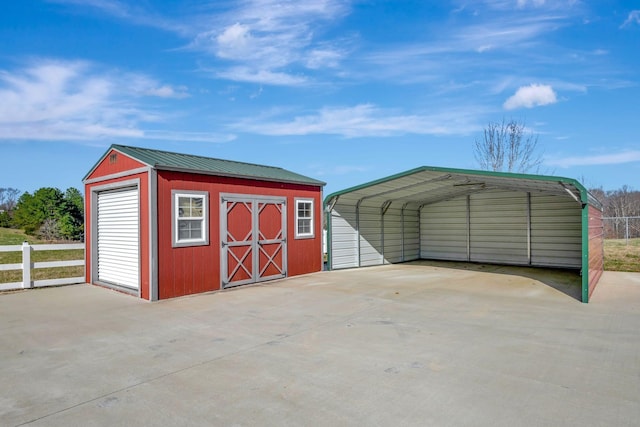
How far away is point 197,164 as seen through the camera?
873cm

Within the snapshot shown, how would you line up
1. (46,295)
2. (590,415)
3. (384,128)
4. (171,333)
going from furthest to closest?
(384,128), (46,295), (171,333), (590,415)

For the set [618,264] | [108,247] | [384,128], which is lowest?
[618,264]

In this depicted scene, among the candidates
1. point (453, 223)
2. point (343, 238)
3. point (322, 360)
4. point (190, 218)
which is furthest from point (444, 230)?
point (322, 360)

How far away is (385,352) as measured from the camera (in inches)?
176

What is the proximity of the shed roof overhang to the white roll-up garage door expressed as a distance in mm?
5242

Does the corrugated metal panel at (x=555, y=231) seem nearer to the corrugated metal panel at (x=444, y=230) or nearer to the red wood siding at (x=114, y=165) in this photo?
the corrugated metal panel at (x=444, y=230)

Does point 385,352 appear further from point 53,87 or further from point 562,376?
point 53,87

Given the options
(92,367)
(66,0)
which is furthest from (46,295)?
(66,0)

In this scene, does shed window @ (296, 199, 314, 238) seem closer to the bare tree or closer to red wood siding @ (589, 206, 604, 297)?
red wood siding @ (589, 206, 604, 297)

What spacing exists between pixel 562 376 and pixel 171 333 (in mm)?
4582

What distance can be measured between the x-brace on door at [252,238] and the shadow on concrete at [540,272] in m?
5.80

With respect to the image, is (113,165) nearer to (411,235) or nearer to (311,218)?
(311,218)

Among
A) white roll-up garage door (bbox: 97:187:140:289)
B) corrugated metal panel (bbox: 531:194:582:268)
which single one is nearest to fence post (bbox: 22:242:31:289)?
white roll-up garage door (bbox: 97:187:140:289)

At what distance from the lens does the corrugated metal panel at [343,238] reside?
464 inches
